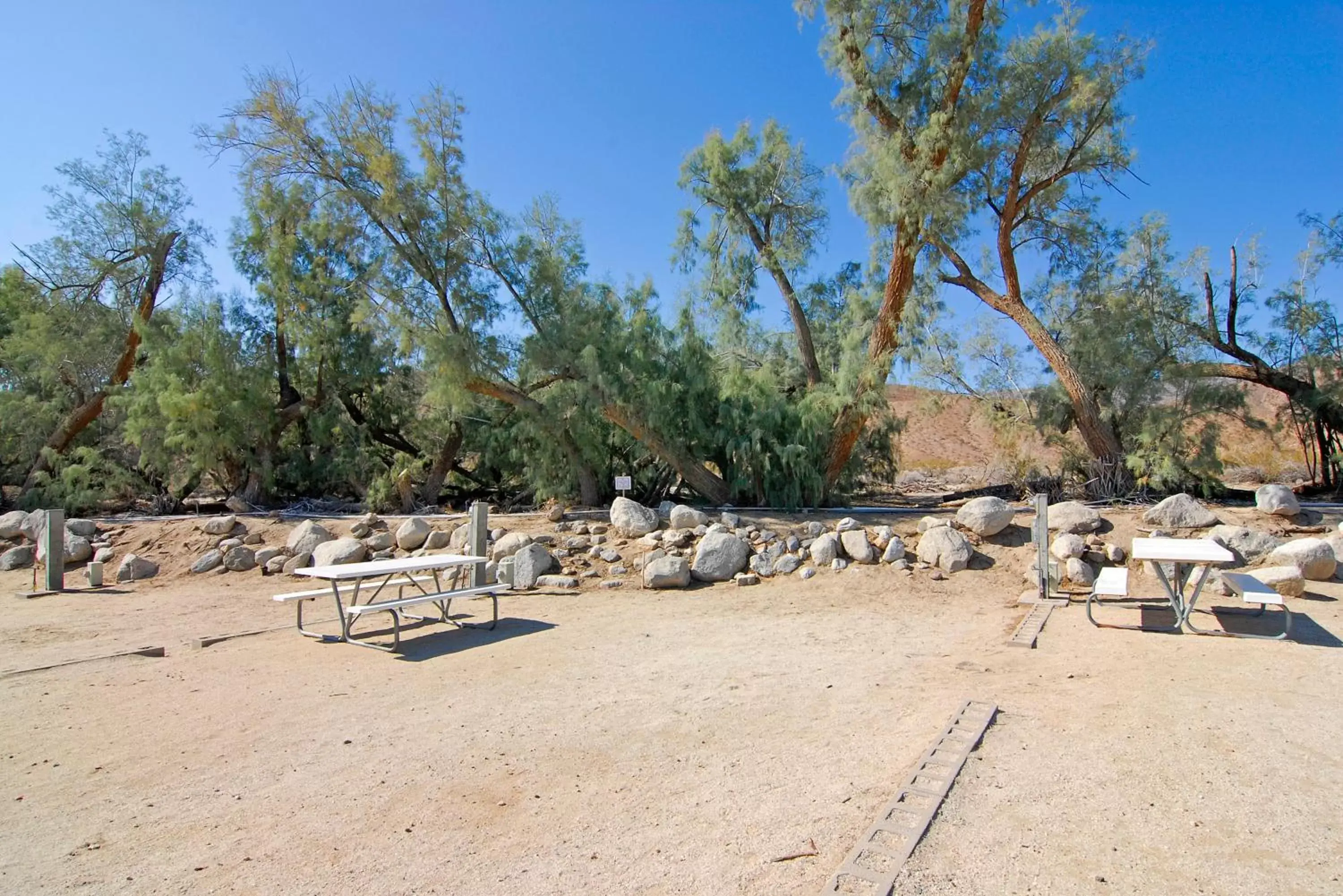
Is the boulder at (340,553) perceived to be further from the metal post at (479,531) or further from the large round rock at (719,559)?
the large round rock at (719,559)

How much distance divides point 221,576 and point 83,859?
9547mm

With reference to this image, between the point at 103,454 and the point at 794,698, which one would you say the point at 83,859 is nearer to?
the point at 794,698

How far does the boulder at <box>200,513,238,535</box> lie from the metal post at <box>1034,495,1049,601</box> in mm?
12309

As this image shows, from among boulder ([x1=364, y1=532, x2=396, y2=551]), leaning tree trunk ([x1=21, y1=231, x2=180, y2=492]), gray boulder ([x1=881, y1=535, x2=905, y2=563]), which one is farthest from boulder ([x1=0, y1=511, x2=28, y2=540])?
gray boulder ([x1=881, y1=535, x2=905, y2=563])

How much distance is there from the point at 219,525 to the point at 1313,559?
15.3 metres

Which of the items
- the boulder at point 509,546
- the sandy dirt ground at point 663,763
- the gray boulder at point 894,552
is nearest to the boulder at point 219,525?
the boulder at point 509,546

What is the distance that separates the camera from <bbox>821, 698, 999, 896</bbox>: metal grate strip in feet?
8.46

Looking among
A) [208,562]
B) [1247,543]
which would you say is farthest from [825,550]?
[208,562]

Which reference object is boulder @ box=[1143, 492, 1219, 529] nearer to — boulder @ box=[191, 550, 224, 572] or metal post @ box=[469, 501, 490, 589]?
metal post @ box=[469, 501, 490, 589]

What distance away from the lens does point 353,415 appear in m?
16.9

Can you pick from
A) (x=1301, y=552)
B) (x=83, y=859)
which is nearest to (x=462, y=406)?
(x=83, y=859)

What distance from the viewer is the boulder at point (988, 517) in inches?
399

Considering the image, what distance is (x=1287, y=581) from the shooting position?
7.92 metres

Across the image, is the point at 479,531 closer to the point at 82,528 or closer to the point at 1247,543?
the point at 82,528
